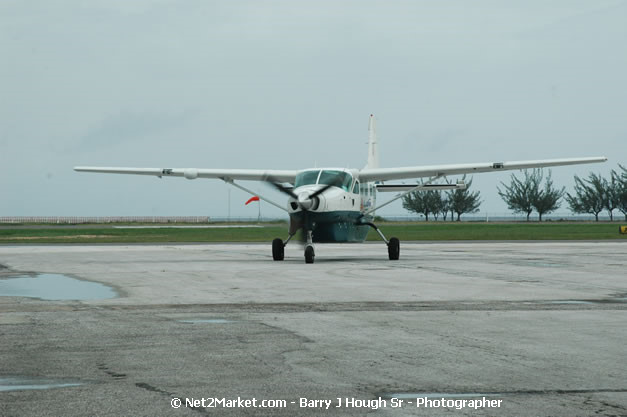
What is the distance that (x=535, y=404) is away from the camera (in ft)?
18.4

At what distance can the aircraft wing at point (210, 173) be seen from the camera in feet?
99.7

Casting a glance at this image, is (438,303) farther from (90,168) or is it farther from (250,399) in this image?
(90,168)

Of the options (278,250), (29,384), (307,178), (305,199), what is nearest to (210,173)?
(307,178)

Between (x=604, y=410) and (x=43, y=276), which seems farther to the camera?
(x=43, y=276)

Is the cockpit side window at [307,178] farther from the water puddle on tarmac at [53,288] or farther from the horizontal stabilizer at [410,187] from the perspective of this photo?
the water puddle on tarmac at [53,288]

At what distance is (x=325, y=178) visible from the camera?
1029 inches

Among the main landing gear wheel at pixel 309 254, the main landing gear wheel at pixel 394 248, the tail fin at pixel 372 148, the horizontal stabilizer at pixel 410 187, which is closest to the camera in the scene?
the main landing gear wheel at pixel 309 254

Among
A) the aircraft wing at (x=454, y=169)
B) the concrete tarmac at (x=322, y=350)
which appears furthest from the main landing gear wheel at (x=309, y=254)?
the concrete tarmac at (x=322, y=350)

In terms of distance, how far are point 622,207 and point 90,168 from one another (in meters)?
115

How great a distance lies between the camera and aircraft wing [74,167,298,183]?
99.7 feet

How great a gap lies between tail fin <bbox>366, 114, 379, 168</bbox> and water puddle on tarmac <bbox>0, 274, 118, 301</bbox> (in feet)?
71.9

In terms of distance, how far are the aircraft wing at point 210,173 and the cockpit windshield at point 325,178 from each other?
345 cm

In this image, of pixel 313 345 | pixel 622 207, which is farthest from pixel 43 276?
pixel 622 207

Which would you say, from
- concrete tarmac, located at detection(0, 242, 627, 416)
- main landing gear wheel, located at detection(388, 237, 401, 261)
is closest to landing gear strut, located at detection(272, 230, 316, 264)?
main landing gear wheel, located at detection(388, 237, 401, 261)
